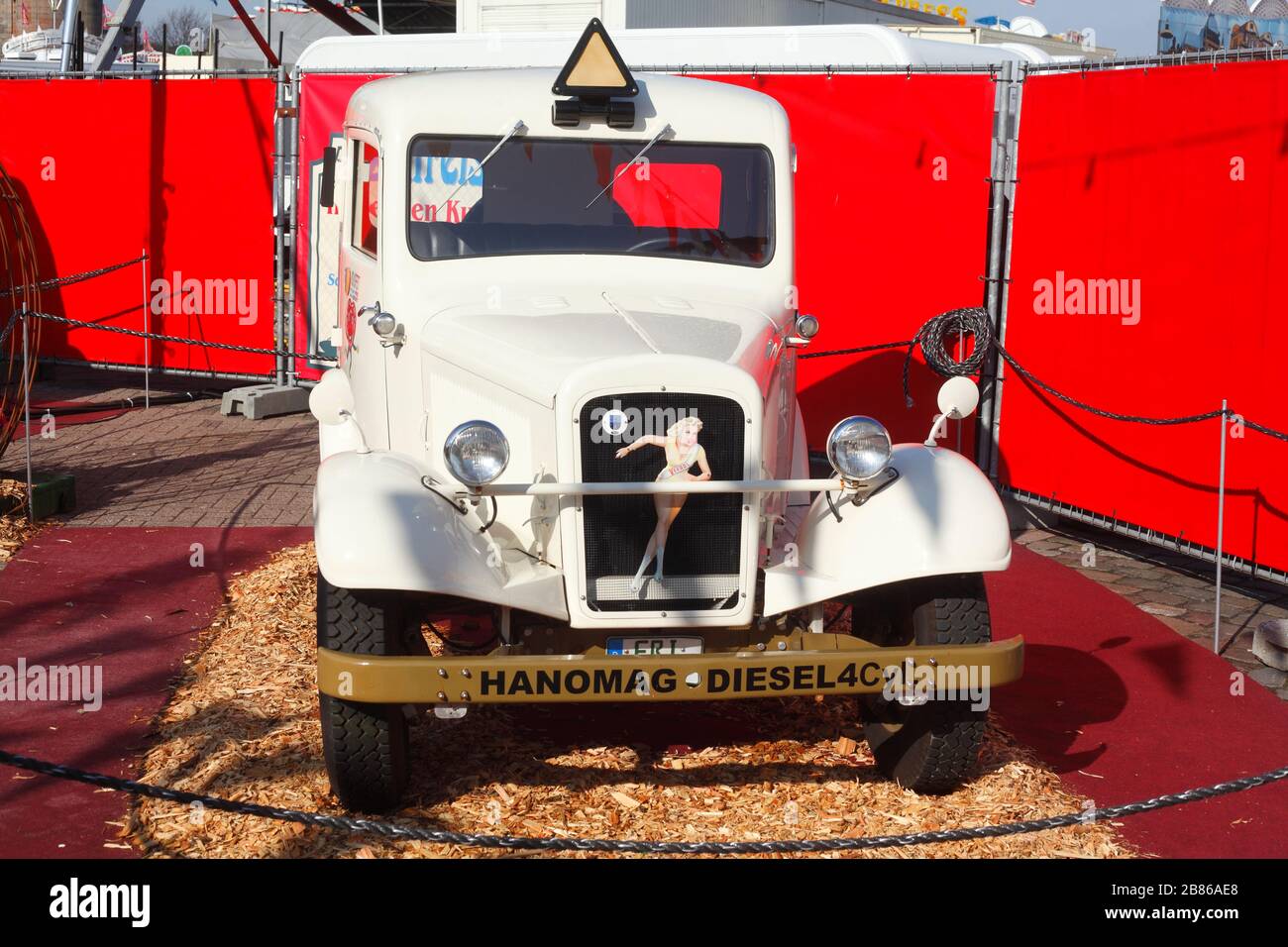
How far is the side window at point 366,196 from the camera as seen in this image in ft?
18.4

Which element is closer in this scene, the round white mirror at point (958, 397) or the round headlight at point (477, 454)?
the round headlight at point (477, 454)

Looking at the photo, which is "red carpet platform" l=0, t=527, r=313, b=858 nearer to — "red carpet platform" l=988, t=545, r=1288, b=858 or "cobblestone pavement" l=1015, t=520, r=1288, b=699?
"red carpet platform" l=988, t=545, r=1288, b=858

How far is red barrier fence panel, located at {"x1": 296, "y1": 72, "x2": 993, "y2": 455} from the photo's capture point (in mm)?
8992

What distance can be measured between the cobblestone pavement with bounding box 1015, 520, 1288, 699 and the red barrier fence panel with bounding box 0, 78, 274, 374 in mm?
6945

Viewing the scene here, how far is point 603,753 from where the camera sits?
17.2 feet

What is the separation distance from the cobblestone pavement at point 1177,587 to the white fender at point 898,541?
2378 mm

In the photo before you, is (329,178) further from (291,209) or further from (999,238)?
(291,209)

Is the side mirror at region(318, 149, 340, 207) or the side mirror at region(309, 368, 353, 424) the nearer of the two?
the side mirror at region(309, 368, 353, 424)

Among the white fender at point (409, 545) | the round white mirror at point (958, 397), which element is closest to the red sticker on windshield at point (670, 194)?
the round white mirror at point (958, 397)

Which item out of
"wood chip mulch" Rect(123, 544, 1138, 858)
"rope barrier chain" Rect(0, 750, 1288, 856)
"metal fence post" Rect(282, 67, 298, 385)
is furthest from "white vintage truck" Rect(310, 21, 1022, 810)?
"metal fence post" Rect(282, 67, 298, 385)

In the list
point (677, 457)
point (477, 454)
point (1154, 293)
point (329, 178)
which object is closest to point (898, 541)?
point (677, 457)

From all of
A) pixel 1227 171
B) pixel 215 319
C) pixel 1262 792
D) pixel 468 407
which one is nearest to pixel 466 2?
pixel 215 319

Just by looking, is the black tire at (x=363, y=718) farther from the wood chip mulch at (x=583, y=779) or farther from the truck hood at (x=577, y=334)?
the truck hood at (x=577, y=334)

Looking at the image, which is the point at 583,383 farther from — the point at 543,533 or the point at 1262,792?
the point at 1262,792
